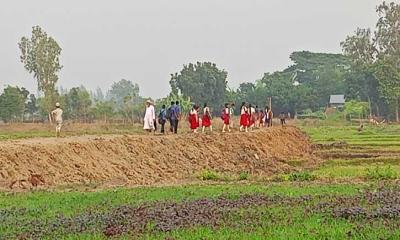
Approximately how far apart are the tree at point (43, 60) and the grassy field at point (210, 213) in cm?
4749

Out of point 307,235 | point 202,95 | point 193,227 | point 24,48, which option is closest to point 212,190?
point 193,227

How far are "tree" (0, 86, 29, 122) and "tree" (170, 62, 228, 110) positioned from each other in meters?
23.7

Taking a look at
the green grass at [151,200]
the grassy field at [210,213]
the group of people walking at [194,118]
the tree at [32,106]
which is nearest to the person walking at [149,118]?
the group of people walking at [194,118]

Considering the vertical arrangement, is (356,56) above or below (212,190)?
above

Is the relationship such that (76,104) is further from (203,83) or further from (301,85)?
(301,85)

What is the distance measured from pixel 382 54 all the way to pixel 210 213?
75.1m

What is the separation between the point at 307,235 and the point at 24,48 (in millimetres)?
58340

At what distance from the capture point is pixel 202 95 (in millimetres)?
85625

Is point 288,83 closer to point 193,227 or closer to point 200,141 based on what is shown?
point 200,141

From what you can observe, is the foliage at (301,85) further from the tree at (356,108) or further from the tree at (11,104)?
the tree at (11,104)

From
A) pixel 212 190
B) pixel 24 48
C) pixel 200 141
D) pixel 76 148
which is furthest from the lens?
pixel 24 48

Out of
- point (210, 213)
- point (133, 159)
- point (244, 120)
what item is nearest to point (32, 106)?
point (244, 120)

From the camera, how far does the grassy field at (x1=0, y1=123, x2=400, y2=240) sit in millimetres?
10289

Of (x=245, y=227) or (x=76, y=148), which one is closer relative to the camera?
(x=245, y=227)
